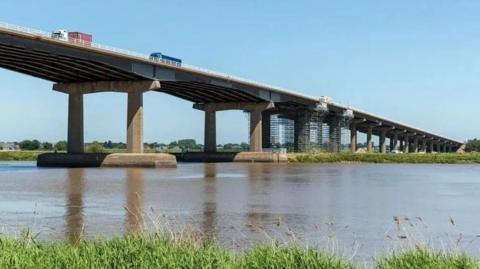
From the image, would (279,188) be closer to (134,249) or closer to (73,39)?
(134,249)

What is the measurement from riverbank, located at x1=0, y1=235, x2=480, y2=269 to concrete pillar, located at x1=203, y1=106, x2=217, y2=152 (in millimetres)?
110002

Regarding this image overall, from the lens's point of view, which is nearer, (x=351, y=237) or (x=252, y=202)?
(x=351, y=237)

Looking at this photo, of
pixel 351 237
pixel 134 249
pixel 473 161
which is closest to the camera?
pixel 134 249

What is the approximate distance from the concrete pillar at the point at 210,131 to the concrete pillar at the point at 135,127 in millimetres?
35458

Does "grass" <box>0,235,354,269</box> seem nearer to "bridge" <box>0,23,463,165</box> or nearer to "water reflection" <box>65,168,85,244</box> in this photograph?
"water reflection" <box>65,168,85,244</box>

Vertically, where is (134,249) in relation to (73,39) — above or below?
below

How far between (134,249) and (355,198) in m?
26.1

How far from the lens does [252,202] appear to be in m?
32.8

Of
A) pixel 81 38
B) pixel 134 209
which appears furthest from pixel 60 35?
pixel 134 209

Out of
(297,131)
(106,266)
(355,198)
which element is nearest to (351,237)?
(106,266)

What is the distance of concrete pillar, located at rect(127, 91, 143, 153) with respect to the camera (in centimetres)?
8638

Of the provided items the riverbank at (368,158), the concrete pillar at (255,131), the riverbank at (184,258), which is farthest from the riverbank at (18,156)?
the riverbank at (184,258)

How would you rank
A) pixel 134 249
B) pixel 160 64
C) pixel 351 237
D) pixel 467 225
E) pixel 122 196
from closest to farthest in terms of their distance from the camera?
pixel 134 249, pixel 351 237, pixel 467 225, pixel 122 196, pixel 160 64

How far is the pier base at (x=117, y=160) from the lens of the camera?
82312mm
